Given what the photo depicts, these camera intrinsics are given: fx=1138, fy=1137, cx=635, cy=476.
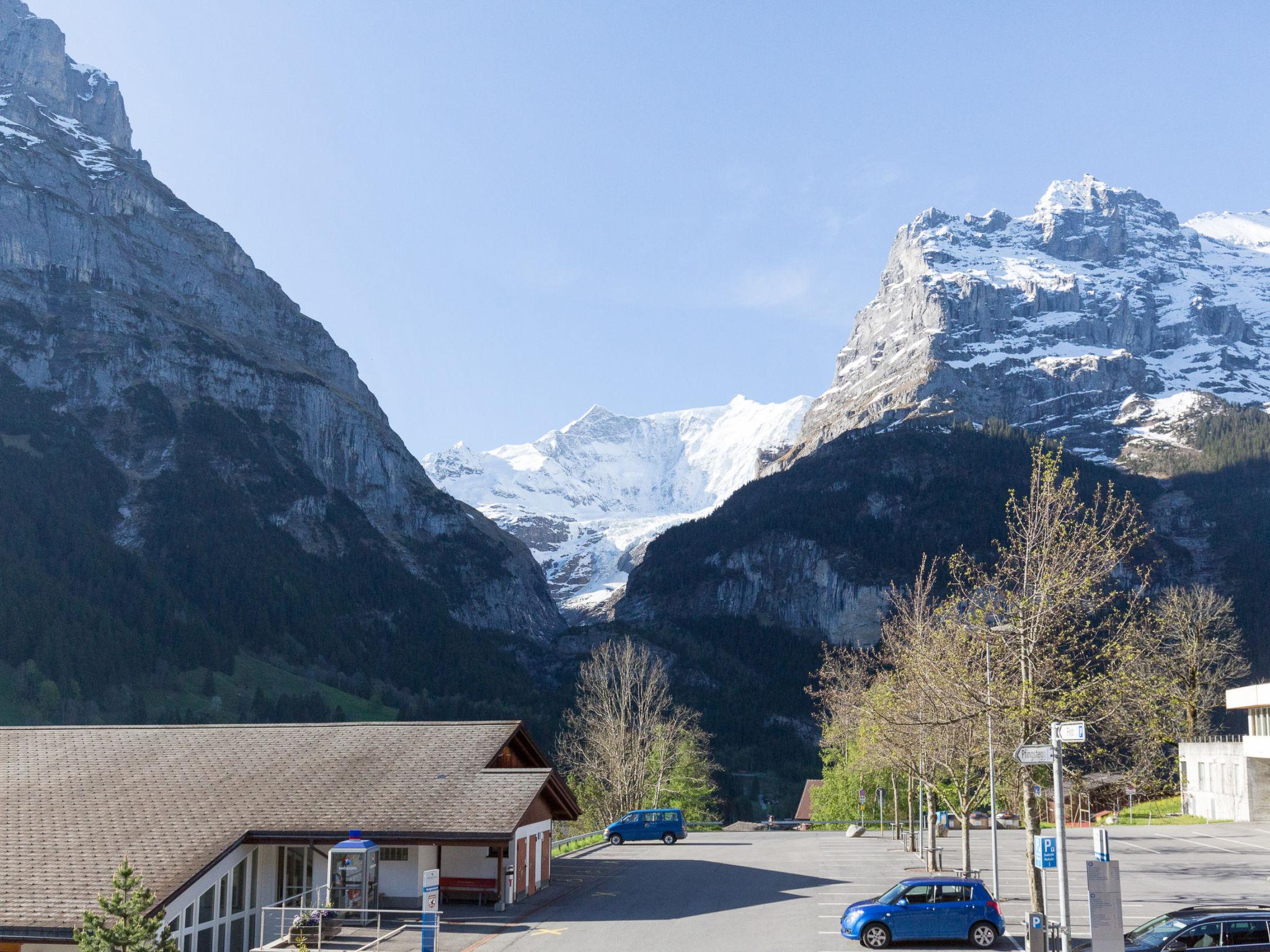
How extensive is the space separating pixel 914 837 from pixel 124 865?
4705 cm

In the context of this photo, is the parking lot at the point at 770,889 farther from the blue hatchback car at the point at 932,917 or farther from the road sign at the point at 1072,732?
the road sign at the point at 1072,732

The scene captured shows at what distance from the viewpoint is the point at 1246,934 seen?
1095 inches

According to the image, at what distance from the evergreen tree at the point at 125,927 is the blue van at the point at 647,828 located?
133 ft

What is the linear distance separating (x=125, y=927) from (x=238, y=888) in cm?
1160

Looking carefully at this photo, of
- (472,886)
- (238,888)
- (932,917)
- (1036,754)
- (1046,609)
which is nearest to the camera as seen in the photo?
(1036,754)

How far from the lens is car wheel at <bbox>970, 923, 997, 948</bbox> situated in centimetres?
3294

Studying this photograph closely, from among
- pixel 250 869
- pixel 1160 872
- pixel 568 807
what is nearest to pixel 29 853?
pixel 250 869

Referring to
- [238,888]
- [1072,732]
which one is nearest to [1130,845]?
[1072,732]

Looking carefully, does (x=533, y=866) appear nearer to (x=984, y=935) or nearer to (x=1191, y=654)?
(x=984, y=935)

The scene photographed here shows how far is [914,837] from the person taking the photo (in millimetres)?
65125

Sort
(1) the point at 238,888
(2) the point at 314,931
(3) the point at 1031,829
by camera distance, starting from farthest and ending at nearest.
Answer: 1. (1) the point at 238,888
2. (2) the point at 314,931
3. (3) the point at 1031,829

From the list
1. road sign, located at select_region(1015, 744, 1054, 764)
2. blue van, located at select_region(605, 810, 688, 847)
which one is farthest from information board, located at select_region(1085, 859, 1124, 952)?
blue van, located at select_region(605, 810, 688, 847)

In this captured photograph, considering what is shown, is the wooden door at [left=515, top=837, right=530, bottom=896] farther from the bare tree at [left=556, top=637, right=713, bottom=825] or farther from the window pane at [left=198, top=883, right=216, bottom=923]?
the bare tree at [left=556, top=637, right=713, bottom=825]

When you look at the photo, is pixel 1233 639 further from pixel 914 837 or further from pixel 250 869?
pixel 250 869
